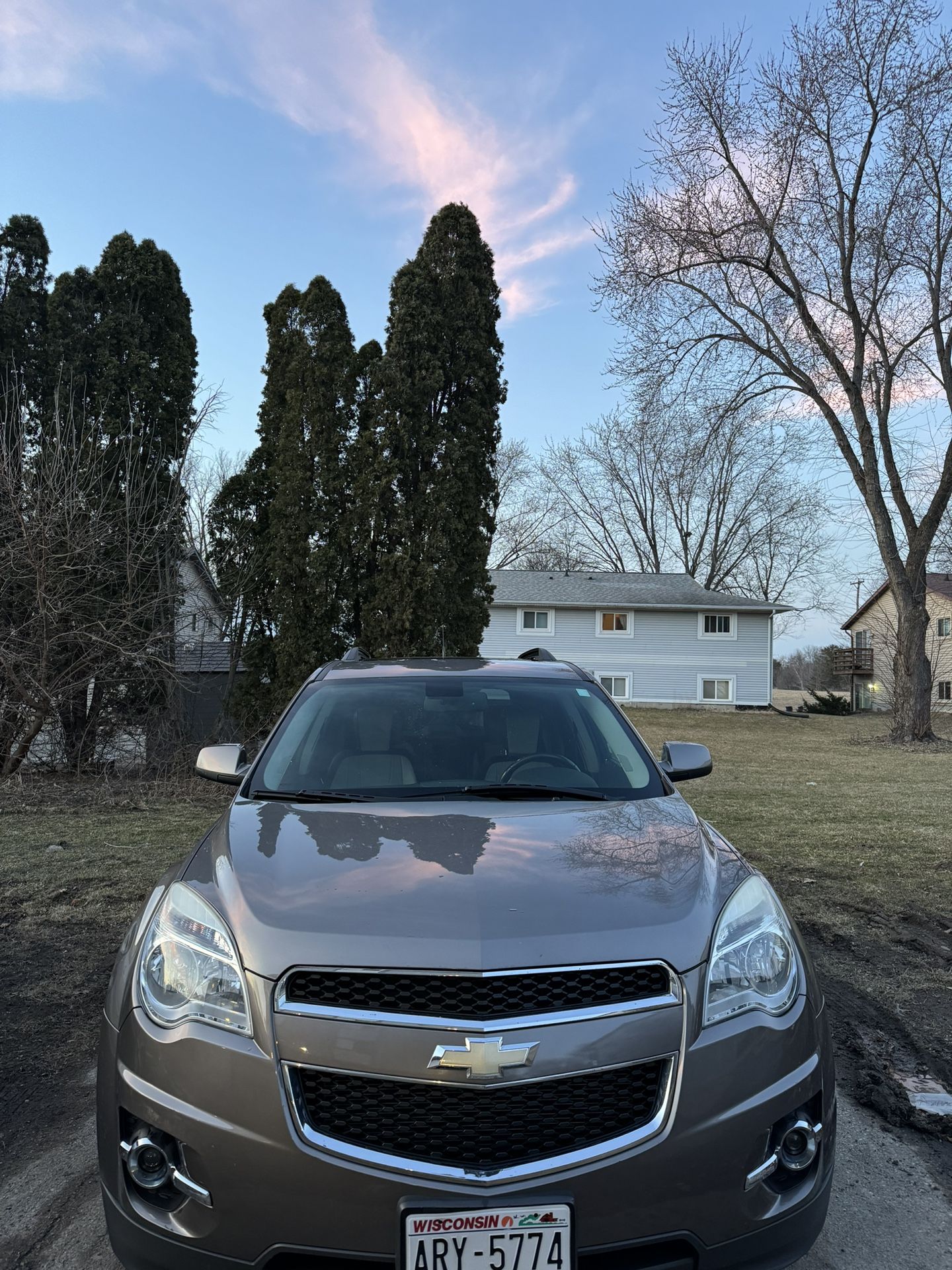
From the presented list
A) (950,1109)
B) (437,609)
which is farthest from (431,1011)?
(437,609)

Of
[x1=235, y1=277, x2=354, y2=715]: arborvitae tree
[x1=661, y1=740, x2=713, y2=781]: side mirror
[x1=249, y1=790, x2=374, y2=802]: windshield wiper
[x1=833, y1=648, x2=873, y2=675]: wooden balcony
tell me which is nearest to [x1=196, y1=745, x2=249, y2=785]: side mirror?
[x1=249, y1=790, x2=374, y2=802]: windshield wiper

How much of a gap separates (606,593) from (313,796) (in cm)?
3450

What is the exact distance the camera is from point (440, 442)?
13570 mm

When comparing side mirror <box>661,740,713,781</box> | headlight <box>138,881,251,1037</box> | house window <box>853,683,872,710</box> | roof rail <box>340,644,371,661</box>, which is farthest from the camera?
house window <box>853,683,872,710</box>

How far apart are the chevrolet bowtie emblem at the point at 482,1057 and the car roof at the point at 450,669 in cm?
221

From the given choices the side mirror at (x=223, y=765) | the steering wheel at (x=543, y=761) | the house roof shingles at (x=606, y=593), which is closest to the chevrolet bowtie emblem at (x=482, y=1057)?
the steering wheel at (x=543, y=761)

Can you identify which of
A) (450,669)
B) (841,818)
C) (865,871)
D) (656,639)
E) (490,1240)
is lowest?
(841,818)

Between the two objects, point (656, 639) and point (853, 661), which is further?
point (853, 661)

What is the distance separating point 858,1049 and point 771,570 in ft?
173

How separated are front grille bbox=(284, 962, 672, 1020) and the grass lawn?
5.91ft

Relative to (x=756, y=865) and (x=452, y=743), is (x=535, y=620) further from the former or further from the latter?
(x=452, y=743)

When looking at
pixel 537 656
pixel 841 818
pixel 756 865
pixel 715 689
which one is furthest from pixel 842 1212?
pixel 715 689

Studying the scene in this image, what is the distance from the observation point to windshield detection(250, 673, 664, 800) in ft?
10.6

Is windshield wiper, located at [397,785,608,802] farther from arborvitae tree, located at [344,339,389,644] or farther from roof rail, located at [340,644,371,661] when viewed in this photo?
arborvitae tree, located at [344,339,389,644]
